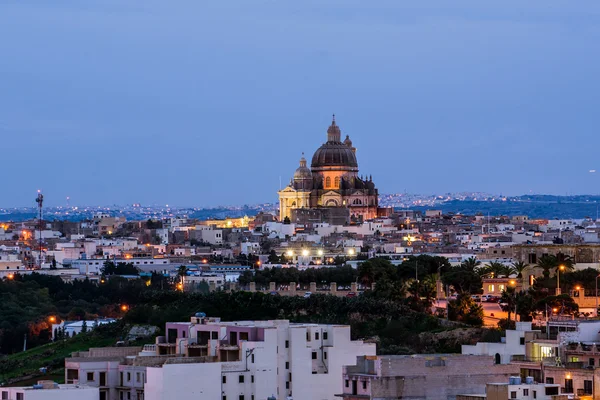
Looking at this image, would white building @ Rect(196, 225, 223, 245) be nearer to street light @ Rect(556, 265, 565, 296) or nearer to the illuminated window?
street light @ Rect(556, 265, 565, 296)

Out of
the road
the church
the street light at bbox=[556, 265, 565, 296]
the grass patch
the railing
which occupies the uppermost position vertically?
the church

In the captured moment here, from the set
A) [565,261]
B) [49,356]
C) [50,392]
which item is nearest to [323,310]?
[565,261]

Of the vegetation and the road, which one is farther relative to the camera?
the vegetation

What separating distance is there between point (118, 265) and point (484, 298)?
52.0m

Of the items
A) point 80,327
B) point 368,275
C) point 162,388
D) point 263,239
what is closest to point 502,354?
point 162,388

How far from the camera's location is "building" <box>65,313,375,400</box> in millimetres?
62594

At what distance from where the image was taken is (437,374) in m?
60.7

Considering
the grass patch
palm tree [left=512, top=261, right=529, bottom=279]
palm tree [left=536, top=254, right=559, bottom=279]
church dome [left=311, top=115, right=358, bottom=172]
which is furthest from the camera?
church dome [left=311, top=115, right=358, bottom=172]

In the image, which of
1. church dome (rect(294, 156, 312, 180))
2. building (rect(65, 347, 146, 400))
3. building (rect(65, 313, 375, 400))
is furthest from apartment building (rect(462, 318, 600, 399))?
church dome (rect(294, 156, 312, 180))

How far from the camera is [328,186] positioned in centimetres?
17200

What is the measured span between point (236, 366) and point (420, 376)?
22.6 ft

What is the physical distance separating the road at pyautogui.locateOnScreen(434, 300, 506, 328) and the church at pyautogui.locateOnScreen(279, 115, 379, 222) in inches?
3172

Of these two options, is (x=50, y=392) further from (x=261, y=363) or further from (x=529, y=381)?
(x=529, y=381)

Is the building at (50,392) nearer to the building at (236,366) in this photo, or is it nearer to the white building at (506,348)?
the building at (236,366)
